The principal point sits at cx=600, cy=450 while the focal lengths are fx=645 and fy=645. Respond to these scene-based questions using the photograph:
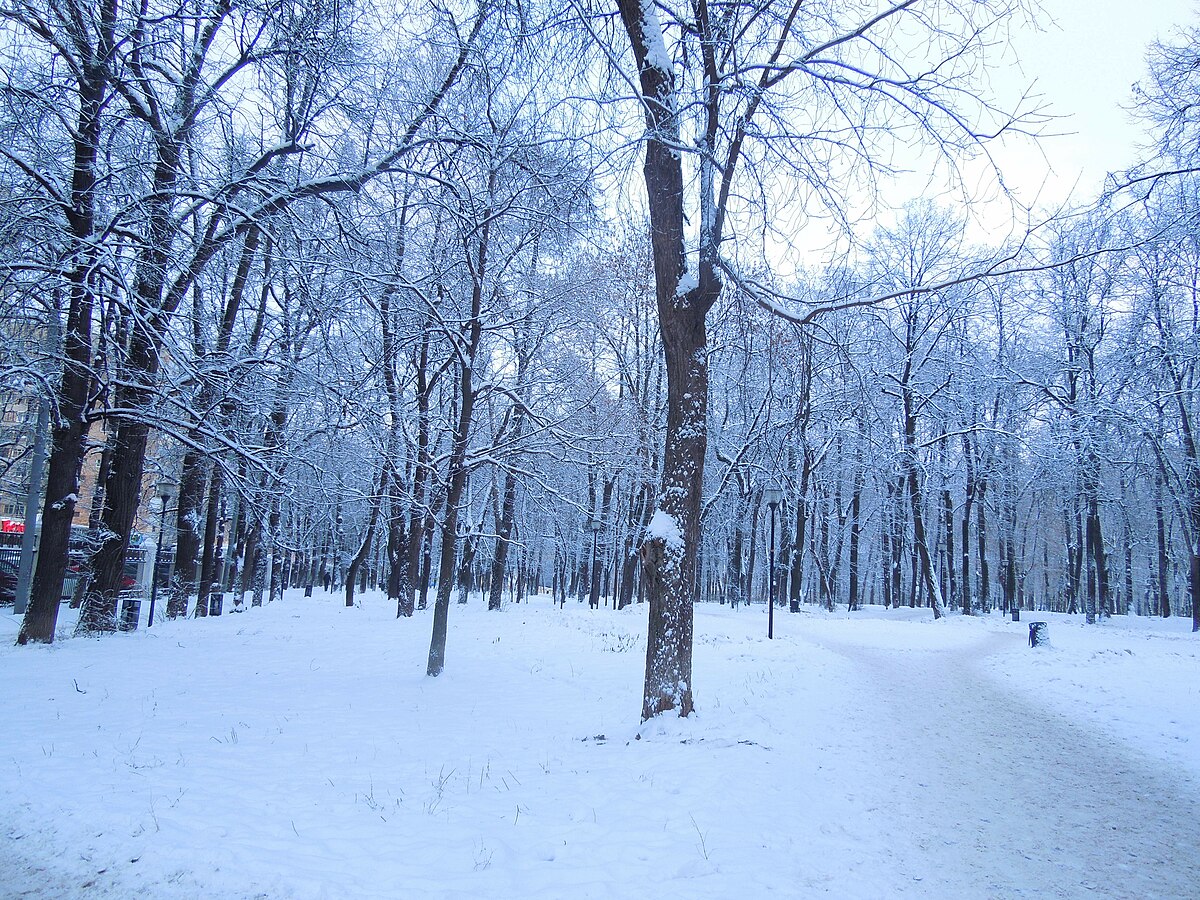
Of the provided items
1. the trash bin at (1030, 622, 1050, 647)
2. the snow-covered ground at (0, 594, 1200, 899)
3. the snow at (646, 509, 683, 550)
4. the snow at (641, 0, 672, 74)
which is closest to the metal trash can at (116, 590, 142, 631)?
the snow-covered ground at (0, 594, 1200, 899)

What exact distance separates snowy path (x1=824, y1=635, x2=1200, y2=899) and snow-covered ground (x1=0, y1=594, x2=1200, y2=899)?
0.02m

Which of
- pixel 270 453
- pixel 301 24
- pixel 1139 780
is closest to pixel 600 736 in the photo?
pixel 1139 780

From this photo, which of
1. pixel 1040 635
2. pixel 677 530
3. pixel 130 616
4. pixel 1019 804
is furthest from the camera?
pixel 1040 635

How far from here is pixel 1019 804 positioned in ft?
17.0

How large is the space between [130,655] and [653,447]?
457 inches

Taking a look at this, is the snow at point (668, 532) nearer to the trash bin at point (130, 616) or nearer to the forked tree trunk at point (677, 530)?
the forked tree trunk at point (677, 530)

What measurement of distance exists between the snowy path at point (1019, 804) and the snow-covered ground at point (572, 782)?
24 millimetres

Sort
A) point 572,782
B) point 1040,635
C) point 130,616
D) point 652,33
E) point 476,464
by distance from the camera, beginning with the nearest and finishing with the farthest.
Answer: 1. point 572,782
2. point 652,33
3. point 476,464
4. point 130,616
5. point 1040,635

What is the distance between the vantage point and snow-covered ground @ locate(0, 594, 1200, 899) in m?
3.81

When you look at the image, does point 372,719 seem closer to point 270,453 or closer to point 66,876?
point 66,876

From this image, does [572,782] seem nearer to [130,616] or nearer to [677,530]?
[677,530]

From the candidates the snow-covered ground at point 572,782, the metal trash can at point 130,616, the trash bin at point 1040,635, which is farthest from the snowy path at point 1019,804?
the metal trash can at point 130,616

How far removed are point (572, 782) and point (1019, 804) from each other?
3.60 meters

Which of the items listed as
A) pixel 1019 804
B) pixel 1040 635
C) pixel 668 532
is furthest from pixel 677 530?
pixel 1040 635
